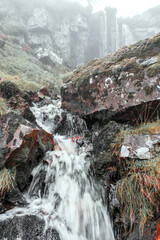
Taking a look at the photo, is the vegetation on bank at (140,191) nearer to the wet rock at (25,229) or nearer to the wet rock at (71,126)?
the wet rock at (25,229)

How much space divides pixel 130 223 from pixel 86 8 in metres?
44.6

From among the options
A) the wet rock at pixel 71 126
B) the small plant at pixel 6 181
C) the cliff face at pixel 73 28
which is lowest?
the small plant at pixel 6 181

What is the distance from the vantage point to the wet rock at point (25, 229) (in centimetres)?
175

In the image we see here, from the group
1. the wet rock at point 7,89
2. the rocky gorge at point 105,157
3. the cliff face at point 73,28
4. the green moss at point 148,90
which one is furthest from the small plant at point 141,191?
the cliff face at point 73,28

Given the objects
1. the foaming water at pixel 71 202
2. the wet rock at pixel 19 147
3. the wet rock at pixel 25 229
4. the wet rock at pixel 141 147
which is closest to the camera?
the wet rock at pixel 25 229

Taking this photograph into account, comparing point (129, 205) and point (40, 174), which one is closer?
point (129, 205)

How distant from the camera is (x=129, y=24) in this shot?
36.0m

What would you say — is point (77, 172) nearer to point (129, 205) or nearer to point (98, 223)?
point (98, 223)

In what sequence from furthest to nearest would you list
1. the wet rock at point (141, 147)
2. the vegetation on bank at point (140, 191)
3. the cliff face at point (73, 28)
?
the cliff face at point (73, 28)
the wet rock at point (141, 147)
the vegetation on bank at point (140, 191)

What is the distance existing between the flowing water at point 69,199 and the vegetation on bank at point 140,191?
52cm

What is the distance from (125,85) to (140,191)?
9.85 ft

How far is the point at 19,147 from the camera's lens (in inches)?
102

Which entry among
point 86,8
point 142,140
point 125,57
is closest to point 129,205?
point 142,140

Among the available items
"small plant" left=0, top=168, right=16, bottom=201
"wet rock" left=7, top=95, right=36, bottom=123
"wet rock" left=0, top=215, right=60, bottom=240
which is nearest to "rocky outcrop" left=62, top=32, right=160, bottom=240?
"wet rock" left=0, top=215, right=60, bottom=240
